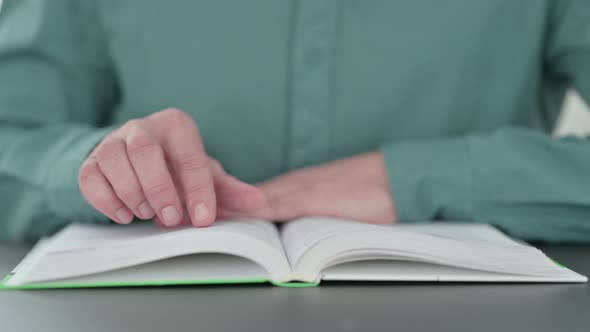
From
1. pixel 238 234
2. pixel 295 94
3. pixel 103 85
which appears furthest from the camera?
pixel 103 85

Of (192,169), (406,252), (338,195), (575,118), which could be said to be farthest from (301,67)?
(575,118)

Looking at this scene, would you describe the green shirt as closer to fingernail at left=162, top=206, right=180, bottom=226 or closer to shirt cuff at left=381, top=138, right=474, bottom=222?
shirt cuff at left=381, top=138, right=474, bottom=222

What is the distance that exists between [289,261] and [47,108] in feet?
2.10

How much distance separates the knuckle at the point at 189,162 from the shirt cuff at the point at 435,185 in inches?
11.3

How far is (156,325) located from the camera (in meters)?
0.44

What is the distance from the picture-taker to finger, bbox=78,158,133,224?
640 millimetres

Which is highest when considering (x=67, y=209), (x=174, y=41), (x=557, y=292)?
(x=174, y=41)

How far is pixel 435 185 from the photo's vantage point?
798mm

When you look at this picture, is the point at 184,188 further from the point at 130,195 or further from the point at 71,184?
the point at 71,184

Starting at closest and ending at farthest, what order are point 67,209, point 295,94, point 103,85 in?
Answer: point 67,209 < point 295,94 < point 103,85

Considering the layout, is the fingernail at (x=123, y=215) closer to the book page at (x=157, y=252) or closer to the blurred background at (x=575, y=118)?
the book page at (x=157, y=252)

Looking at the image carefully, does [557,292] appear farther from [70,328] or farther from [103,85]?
[103,85]

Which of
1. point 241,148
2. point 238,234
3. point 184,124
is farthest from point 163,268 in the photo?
point 241,148

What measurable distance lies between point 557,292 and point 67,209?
64 cm
